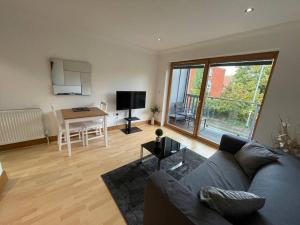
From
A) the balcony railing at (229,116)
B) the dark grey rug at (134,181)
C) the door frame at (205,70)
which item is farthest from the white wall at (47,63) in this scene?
the balcony railing at (229,116)

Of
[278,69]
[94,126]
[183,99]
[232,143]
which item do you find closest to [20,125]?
[94,126]

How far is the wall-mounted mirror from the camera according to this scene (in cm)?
287

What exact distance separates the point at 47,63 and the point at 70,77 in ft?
1.53

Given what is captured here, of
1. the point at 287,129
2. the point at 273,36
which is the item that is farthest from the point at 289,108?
the point at 273,36

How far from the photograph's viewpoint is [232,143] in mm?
2178

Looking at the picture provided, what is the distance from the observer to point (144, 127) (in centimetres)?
447

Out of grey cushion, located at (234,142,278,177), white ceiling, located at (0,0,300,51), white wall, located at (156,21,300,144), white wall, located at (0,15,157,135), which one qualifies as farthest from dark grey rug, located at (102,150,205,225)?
white ceiling, located at (0,0,300,51)

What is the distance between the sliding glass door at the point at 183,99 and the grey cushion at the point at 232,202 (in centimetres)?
320

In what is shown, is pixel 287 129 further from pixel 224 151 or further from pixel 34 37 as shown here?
pixel 34 37

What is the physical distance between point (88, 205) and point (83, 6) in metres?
2.73

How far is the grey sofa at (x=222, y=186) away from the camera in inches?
34.1

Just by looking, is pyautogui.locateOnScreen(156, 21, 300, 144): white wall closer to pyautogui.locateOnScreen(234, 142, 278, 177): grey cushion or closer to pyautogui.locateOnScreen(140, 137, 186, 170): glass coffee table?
pyautogui.locateOnScreen(234, 142, 278, 177): grey cushion

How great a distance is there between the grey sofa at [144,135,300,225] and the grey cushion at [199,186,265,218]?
5 centimetres

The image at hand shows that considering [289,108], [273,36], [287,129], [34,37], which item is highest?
A: [273,36]
